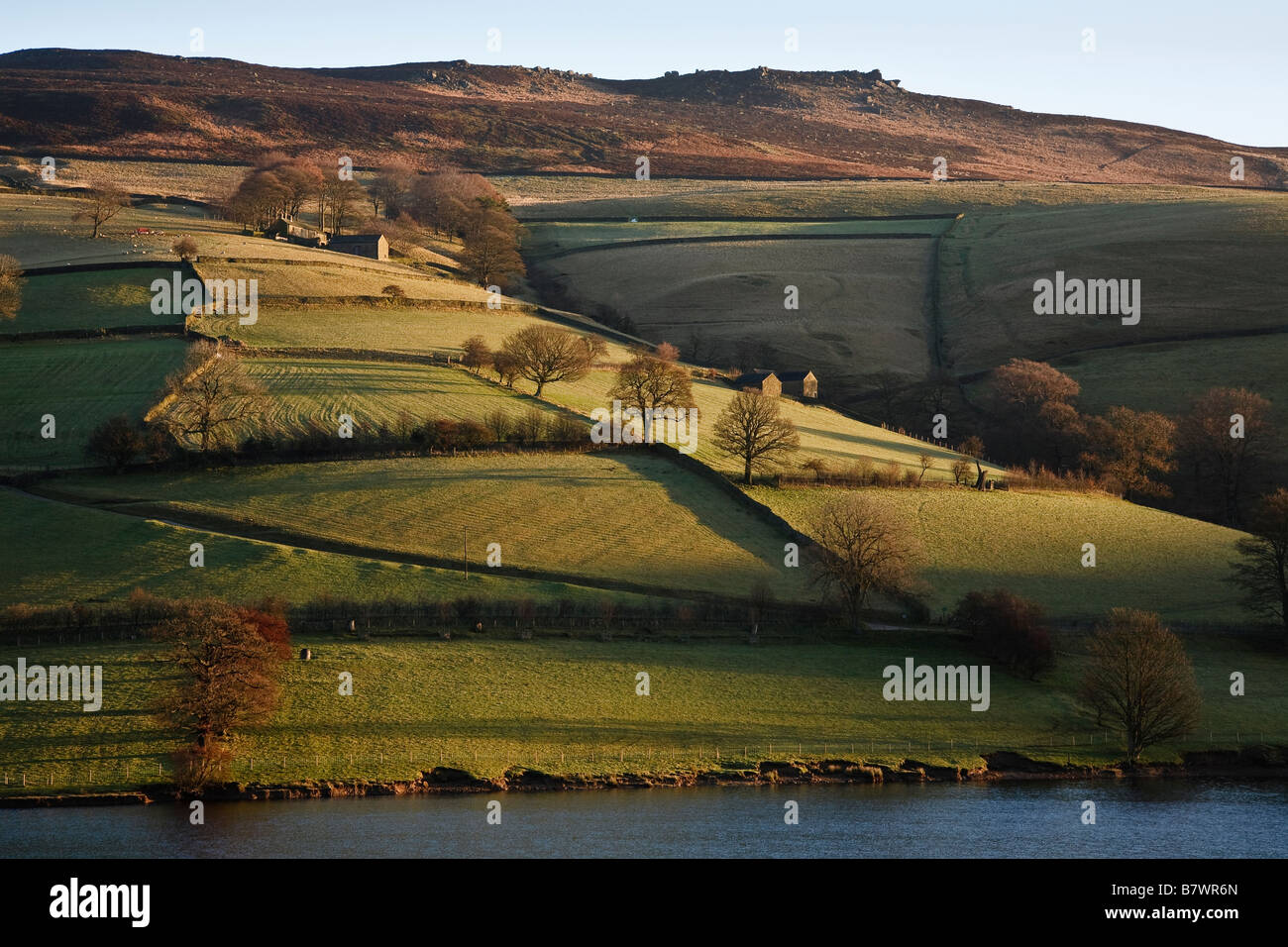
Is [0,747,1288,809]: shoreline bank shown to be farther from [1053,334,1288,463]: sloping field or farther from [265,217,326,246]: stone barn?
[265,217,326,246]: stone barn

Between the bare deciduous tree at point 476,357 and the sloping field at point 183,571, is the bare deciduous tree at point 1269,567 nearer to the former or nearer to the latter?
the sloping field at point 183,571

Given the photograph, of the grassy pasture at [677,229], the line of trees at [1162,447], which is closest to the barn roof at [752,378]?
the line of trees at [1162,447]

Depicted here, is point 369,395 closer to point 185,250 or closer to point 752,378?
point 752,378

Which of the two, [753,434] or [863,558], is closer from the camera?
[863,558]

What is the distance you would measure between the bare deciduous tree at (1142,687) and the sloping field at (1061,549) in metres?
8.40

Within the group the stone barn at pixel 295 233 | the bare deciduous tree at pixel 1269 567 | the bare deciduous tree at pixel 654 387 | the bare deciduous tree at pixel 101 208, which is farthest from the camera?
the stone barn at pixel 295 233

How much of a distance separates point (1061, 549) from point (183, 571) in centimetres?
4545

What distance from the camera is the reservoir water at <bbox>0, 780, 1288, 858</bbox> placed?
130 feet

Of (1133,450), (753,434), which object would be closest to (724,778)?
(753,434)

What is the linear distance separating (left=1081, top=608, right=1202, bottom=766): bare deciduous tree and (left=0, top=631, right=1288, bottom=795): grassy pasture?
112 centimetres

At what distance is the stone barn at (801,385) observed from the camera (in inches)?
4240

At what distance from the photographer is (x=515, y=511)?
6819cm

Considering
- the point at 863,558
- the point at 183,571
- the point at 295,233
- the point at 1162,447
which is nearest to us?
the point at 183,571

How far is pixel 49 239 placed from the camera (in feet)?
405
